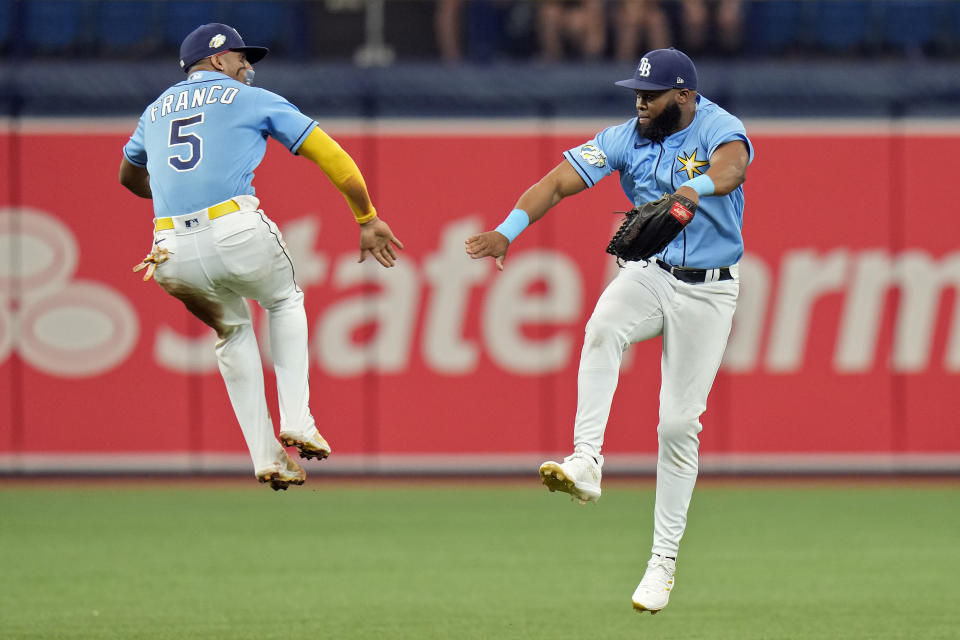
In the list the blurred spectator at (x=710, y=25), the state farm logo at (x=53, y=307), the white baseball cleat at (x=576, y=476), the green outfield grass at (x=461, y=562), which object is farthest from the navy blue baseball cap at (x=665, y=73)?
the state farm logo at (x=53, y=307)

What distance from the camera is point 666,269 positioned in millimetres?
7391

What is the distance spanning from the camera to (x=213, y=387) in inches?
560

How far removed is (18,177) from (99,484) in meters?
2.95

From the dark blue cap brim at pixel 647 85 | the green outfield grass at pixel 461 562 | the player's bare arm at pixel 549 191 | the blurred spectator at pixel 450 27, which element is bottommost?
the green outfield grass at pixel 461 562

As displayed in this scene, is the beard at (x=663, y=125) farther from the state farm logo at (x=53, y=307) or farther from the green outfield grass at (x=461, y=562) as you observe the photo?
the state farm logo at (x=53, y=307)

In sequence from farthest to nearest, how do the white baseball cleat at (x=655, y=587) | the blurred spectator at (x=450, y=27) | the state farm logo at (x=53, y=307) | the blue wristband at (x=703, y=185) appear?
the blurred spectator at (x=450, y=27)
the state farm logo at (x=53, y=307)
the white baseball cleat at (x=655, y=587)
the blue wristband at (x=703, y=185)

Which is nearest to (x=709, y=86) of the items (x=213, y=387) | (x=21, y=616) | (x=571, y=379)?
(x=571, y=379)

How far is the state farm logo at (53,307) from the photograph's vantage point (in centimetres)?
1412

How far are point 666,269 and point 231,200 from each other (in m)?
2.08

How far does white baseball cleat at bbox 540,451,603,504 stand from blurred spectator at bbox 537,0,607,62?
8320 mm

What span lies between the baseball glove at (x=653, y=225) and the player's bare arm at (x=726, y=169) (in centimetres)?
8

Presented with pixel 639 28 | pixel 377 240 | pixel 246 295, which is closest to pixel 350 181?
pixel 377 240

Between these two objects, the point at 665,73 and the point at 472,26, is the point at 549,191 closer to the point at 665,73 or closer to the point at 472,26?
the point at 665,73

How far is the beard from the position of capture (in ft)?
23.7
